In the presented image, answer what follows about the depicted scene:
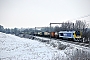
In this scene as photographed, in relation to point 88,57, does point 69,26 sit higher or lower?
higher

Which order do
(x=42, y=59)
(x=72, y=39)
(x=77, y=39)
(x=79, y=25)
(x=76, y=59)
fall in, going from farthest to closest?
(x=79, y=25) → (x=72, y=39) → (x=77, y=39) → (x=42, y=59) → (x=76, y=59)

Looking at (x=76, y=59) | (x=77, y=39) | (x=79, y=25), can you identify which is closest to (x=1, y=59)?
(x=76, y=59)

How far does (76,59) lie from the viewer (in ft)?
42.8

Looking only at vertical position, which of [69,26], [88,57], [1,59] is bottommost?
[1,59]

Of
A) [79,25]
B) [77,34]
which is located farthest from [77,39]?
[79,25]

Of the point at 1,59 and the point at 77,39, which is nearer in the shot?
the point at 1,59

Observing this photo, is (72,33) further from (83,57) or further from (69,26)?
(69,26)

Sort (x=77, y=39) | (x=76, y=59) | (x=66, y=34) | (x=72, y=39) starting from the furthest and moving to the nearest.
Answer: (x=66, y=34), (x=72, y=39), (x=77, y=39), (x=76, y=59)

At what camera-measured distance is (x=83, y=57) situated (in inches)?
520

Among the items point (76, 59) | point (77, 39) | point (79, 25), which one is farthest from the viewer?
point (79, 25)

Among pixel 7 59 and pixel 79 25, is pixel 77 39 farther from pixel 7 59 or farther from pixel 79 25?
pixel 79 25

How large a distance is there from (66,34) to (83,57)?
30.9 meters

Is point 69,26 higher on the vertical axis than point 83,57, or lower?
higher

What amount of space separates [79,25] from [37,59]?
239 feet
